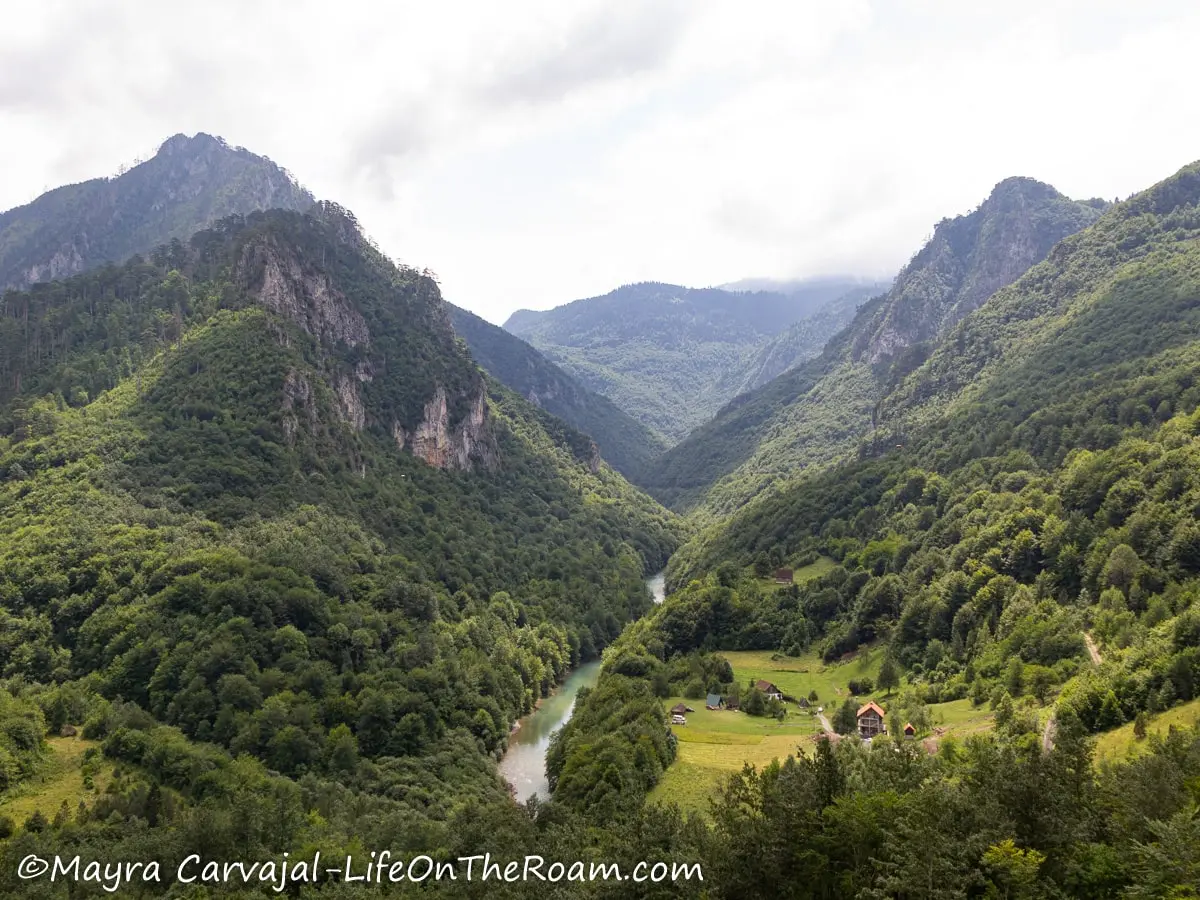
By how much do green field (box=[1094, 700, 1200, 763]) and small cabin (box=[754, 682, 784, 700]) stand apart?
41.2 m

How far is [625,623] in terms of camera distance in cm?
15200

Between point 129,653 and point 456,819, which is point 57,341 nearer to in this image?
point 129,653

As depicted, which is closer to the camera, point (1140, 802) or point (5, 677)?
point (1140, 802)

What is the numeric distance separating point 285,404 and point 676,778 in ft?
327

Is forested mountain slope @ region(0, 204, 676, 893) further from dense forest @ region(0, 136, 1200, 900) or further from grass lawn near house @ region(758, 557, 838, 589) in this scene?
grass lawn near house @ region(758, 557, 838, 589)

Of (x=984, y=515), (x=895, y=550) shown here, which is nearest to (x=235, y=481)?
(x=895, y=550)

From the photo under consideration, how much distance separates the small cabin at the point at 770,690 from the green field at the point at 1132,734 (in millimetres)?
41228

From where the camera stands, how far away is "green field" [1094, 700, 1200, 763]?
1949 inches

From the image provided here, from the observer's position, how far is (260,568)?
97.2m

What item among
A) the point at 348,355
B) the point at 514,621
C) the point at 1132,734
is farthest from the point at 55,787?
the point at 348,355

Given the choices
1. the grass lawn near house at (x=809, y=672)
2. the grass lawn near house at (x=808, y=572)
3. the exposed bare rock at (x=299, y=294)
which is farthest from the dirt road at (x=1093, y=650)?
the exposed bare rock at (x=299, y=294)

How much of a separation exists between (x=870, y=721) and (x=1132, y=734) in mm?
25177

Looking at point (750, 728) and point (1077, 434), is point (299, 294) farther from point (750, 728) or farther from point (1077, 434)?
point (1077, 434)

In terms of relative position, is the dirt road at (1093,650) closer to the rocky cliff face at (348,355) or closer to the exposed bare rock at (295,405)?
the exposed bare rock at (295,405)
